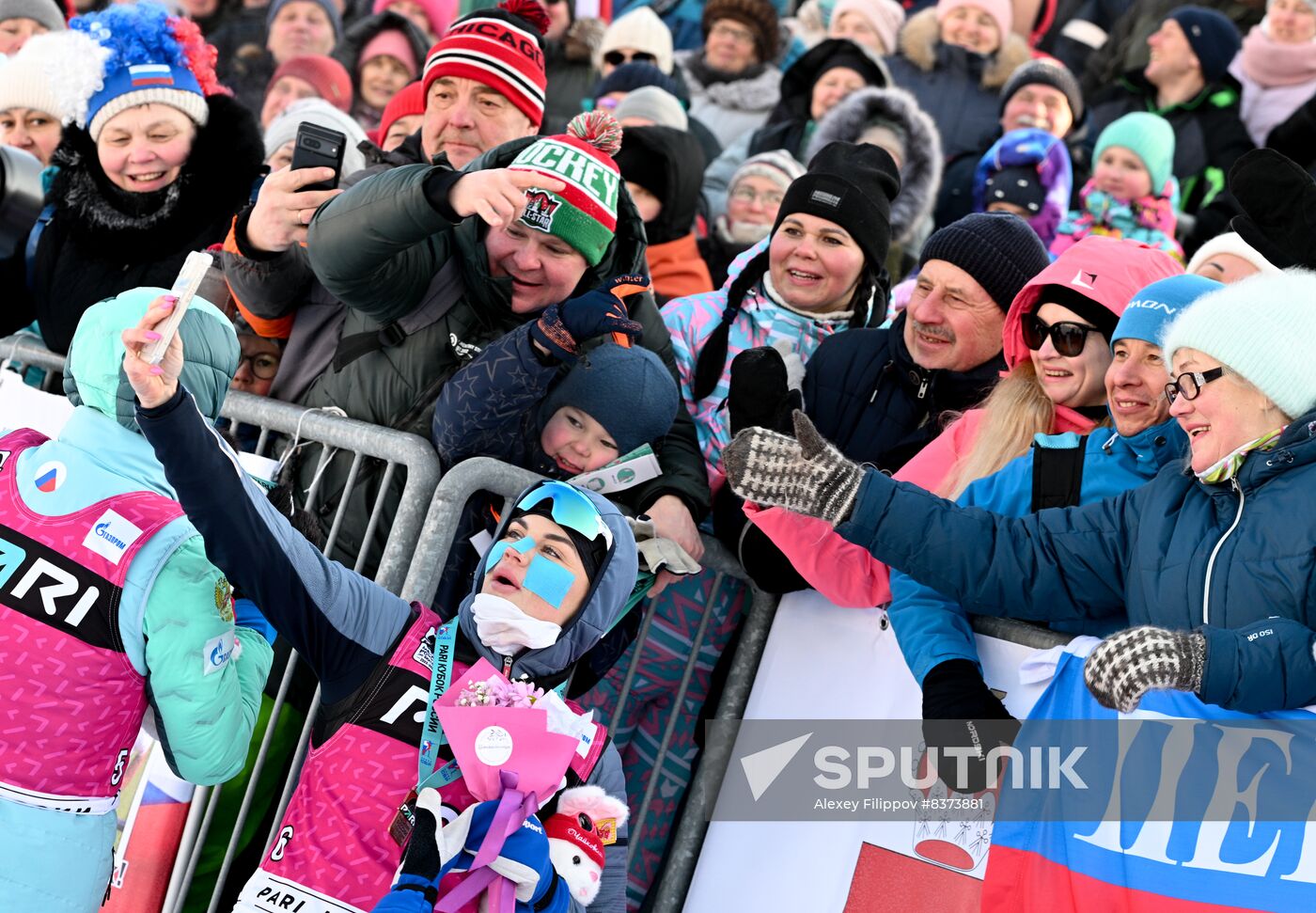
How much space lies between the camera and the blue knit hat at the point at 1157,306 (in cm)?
330

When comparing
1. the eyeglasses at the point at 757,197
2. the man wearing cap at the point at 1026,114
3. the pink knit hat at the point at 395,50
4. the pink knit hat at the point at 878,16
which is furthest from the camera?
the pink knit hat at the point at 395,50

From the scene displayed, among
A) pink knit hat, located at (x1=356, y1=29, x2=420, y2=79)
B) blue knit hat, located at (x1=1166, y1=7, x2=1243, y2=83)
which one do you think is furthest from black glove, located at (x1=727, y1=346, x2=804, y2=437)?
pink knit hat, located at (x1=356, y1=29, x2=420, y2=79)

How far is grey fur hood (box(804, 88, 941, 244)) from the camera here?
254 inches

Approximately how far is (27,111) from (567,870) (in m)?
4.36

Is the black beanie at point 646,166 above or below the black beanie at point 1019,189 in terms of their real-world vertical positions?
below

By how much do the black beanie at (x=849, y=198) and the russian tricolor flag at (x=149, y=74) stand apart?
2.03m

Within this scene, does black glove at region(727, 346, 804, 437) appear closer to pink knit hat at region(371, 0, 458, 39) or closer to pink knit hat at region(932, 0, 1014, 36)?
pink knit hat at region(932, 0, 1014, 36)

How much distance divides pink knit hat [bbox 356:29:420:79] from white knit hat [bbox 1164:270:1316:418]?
6447 millimetres

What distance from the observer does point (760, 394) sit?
366cm

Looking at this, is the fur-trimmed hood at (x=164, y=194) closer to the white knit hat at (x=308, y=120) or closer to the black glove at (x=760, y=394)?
the white knit hat at (x=308, y=120)

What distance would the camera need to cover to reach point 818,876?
11.6 ft

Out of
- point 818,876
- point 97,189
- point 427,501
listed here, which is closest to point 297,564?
point 427,501

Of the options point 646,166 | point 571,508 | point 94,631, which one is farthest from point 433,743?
point 646,166

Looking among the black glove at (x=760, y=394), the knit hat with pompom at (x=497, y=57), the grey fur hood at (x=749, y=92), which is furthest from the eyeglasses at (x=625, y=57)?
the black glove at (x=760, y=394)
